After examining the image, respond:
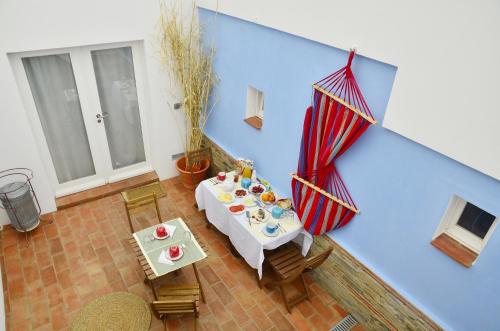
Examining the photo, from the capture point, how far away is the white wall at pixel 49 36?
455 centimetres

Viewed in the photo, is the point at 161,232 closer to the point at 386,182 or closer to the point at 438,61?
the point at 386,182

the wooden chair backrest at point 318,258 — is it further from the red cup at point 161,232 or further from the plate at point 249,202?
the red cup at point 161,232

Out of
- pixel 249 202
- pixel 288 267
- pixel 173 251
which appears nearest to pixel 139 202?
pixel 173 251

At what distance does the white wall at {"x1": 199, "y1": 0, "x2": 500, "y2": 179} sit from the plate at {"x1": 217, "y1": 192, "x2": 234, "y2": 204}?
2498 millimetres

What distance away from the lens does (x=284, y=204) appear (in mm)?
4926

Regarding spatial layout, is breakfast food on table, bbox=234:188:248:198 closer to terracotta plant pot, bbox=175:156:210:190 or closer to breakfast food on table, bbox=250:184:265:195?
breakfast food on table, bbox=250:184:265:195

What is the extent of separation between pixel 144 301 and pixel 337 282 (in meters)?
2.54

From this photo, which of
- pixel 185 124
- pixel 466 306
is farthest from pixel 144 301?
pixel 466 306

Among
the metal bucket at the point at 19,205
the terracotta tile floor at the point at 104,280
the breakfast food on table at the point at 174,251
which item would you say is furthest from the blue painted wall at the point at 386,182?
the metal bucket at the point at 19,205

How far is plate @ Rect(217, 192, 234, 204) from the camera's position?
504cm

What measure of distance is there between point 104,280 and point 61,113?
8.92 feet

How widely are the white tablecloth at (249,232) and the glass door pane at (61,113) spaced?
7.74ft

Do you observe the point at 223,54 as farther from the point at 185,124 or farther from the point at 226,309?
the point at 226,309

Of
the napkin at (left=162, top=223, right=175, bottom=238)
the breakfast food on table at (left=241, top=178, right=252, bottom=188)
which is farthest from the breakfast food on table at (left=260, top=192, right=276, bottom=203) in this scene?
the napkin at (left=162, top=223, right=175, bottom=238)
